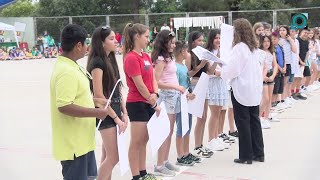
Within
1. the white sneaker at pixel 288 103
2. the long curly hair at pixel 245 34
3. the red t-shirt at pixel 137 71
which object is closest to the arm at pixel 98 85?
the red t-shirt at pixel 137 71

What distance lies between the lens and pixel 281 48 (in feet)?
30.8

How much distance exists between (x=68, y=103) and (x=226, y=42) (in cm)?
305

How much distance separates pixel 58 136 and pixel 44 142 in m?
4.08

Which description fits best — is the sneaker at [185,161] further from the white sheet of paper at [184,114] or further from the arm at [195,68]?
the arm at [195,68]

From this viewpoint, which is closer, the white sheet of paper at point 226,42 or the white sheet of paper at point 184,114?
the white sheet of paper at point 184,114

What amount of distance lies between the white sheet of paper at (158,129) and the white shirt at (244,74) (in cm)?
122

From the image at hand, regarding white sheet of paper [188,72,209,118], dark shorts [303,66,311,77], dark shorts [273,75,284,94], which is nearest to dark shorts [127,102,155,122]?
white sheet of paper [188,72,209,118]

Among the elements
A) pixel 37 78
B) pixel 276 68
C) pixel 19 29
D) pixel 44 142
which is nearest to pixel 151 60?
pixel 44 142

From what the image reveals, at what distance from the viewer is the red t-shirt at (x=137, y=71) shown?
457 cm

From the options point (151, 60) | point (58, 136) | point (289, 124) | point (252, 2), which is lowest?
point (289, 124)

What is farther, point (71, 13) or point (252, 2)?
point (71, 13)

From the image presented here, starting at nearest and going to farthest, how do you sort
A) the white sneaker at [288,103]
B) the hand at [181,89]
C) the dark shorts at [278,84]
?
the hand at [181,89], the dark shorts at [278,84], the white sneaker at [288,103]

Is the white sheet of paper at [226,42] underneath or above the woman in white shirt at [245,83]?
above

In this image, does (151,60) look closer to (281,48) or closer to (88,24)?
(281,48)
